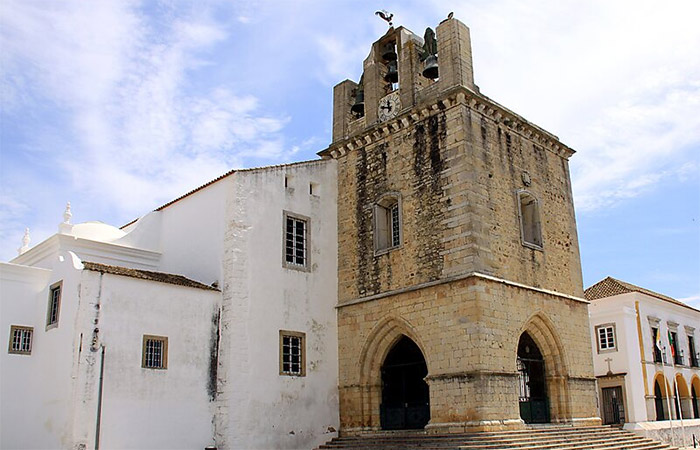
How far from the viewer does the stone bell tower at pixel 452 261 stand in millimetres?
16062

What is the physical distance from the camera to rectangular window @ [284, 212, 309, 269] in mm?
18484

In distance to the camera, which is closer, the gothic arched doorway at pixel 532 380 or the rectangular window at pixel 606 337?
the gothic arched doorway at pixel 532 380

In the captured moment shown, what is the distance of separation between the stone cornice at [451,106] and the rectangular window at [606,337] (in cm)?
1072

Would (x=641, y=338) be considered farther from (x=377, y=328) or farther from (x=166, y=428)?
(x=166, y=428)

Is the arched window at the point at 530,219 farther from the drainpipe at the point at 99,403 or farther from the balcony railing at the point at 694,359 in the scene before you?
the balcony railing at the point at 694,359

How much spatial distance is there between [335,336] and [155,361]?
5.46 meters

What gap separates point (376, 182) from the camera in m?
19.4

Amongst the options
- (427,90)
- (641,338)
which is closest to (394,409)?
(427,90)

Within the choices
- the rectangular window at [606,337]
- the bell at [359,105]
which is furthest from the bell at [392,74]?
the rectangular window at [606,337]

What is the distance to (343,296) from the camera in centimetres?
1934

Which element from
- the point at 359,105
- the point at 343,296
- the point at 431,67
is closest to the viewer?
the point at 431,67

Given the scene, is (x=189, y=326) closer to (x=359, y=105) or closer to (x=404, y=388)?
(x=404, y=388)

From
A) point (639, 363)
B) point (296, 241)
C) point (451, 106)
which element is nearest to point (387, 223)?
point (296, 241)

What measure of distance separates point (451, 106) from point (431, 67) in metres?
1.84
